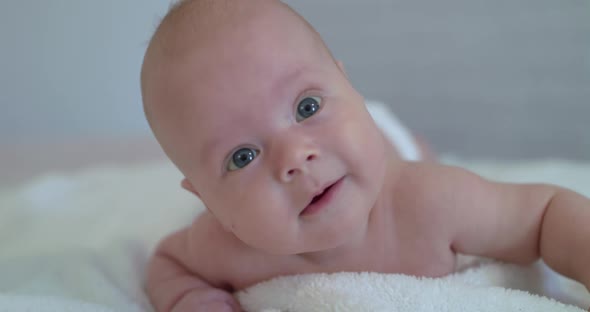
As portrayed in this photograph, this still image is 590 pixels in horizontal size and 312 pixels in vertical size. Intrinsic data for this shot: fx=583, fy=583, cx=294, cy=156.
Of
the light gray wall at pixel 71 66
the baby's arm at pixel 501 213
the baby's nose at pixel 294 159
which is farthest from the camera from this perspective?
the light gray wall at pixel 71 66

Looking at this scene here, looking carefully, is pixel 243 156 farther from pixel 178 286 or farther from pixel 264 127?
pixel 178 286

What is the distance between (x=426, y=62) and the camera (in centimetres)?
196

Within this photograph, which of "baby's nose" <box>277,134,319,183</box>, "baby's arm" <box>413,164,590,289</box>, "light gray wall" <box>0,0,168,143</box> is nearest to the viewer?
"baby's nose" <box>277,134,319,183</box>

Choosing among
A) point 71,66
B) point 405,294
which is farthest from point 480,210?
point 71,66

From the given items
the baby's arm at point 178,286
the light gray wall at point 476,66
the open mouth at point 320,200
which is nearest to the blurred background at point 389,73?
the light gray wall at point 476,66

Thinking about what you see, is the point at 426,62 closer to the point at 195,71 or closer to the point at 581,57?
the point at 581,57

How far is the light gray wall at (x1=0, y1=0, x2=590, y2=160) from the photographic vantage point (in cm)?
181

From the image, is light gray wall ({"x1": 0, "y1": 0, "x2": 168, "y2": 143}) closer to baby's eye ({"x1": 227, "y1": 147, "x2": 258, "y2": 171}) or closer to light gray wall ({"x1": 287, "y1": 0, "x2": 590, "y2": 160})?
light gray wall ({"x1": 287, "y1": 0, "x2": 590, "y2": 160})

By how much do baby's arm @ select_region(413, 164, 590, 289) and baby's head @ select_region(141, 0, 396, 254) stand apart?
12 cm

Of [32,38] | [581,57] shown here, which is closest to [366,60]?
[581,57]

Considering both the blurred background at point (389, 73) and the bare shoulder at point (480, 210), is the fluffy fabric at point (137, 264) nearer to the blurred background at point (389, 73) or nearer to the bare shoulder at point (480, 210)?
the bare shoulder at point (480, 210)

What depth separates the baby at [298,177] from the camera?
62cm

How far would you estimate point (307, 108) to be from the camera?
644mm

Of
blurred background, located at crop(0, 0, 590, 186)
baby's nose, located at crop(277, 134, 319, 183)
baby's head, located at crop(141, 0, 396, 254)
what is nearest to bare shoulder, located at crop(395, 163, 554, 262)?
baby's head, located at crop(141, 0, 396, 254)
